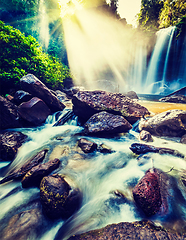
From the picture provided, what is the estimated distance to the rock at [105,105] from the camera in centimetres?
461

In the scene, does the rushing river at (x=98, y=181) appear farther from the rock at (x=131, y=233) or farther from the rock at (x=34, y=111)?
the rock at (x=34, y=111)

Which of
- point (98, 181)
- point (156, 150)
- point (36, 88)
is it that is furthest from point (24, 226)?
point (36, 88)

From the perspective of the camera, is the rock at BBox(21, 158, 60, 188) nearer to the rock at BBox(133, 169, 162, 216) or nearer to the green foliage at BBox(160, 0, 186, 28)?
the rock at BBox(133, 169, 162, 216)

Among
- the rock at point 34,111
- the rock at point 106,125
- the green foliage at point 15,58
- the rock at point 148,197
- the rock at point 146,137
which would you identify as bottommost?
the rock at point 146,137

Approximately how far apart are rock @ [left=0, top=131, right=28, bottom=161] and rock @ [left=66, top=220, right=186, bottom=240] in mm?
2793

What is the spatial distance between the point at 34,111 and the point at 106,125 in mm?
3147

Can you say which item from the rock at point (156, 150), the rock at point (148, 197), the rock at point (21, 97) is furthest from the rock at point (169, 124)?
the rock at point (21, 97)

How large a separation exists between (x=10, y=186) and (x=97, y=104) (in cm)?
358

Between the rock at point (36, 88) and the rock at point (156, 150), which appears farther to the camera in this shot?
the rock at point (36, 88)

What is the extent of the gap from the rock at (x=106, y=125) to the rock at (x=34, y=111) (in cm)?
231

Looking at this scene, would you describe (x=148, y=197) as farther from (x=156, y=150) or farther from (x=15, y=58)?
(x=15, y=58)

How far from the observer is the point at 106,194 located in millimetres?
2109

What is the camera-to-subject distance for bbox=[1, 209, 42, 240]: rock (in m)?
1.51

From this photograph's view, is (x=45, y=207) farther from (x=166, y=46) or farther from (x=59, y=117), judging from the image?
(x=166, y=46)
